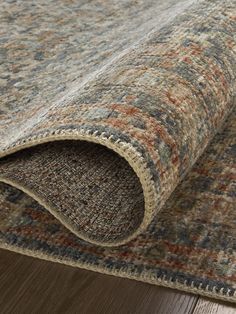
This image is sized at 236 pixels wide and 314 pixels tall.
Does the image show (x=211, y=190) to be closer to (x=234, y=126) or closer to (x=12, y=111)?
(x=234, y=126)

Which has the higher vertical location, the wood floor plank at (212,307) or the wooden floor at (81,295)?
the wooden floor at (81,295)

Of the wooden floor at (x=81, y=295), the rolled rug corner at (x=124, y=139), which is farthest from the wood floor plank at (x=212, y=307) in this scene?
the rolled rug corner at (x=124, y=139)

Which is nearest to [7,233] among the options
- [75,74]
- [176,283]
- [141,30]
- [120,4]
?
[176,283]

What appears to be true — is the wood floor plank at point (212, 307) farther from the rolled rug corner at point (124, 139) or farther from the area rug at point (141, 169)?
the rolled rug corner at point (124, 139)

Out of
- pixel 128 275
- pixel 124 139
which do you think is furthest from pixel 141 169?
pixel 128 275

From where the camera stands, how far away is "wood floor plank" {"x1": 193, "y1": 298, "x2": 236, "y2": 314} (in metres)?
0.81

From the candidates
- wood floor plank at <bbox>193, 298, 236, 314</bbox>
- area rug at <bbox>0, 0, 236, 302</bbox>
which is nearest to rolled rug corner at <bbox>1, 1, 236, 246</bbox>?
area rug at <bbox>0, 0, 236, 302</bbox>

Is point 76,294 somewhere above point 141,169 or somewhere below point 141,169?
below

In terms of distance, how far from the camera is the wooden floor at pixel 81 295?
818 mm

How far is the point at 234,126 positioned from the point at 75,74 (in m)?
0.40

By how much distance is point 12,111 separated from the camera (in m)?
1.28

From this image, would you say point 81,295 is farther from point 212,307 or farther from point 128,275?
point 212,307

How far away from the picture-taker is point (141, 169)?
81cm

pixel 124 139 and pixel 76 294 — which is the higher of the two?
pixel 124 139
